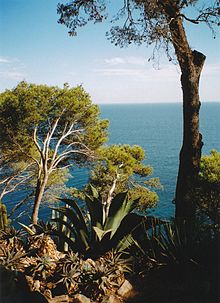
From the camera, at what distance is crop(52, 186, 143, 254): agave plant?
10.9 feet

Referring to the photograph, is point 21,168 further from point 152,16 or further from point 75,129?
point 152,16

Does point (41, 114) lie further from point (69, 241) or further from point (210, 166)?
point (69, 241)

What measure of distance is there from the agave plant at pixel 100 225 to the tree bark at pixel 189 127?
0.75 metres

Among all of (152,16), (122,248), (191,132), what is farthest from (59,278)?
(152,16)

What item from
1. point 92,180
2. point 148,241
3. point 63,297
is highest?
point 148,241

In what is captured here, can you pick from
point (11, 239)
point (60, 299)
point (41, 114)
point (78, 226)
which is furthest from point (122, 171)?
point (60, 299)

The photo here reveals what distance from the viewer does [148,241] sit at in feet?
10.4

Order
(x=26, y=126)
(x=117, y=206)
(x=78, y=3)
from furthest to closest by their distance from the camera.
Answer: (x=26, y=126)
(x=78, y=3)
(x=117, y=206)

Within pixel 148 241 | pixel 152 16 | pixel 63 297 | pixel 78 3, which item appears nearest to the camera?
pixel 63 297

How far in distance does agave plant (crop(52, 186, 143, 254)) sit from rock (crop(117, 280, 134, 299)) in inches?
19.6

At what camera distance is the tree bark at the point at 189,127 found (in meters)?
3.97

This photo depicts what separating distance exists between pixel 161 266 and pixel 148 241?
1.00 feet

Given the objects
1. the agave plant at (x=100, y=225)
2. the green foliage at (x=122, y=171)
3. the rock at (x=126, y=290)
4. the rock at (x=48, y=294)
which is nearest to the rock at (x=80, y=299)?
the rock at (x=48, y=294)

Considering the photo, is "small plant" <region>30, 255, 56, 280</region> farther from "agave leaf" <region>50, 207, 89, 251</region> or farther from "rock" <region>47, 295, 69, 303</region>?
"agave leaf" <region>50, 207, 89, 251</region>
